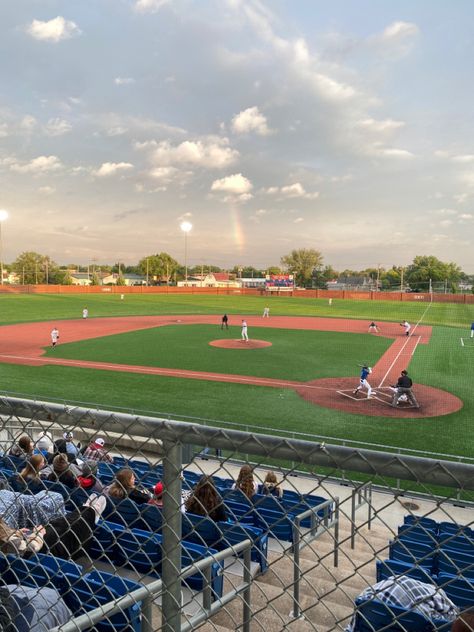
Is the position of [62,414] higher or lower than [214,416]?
higher

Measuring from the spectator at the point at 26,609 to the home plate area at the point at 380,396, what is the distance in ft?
57.5

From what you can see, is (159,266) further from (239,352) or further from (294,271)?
(239,352)

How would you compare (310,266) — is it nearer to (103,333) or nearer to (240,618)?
(103,333)

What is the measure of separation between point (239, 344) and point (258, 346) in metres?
1.41

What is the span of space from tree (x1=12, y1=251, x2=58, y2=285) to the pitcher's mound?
108 meters

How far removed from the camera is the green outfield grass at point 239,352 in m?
26.2

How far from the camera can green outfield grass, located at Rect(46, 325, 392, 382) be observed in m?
26.2

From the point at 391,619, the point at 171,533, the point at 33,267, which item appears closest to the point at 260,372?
the point at 391,619

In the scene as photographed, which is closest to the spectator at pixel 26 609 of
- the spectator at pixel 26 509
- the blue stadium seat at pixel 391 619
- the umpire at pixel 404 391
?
the spectator at pixel 26 509

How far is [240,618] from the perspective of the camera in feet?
16.5

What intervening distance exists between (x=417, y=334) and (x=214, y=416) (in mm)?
30830

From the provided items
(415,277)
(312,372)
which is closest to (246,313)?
(312,372)

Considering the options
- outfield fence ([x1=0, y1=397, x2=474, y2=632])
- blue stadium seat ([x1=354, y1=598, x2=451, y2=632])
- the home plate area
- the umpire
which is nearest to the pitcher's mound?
the home plate area

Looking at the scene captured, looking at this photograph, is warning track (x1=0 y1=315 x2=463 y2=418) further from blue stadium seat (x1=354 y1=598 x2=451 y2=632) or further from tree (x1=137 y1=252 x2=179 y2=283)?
tree (x1=137 y1=252 x2=179 y2=283)
